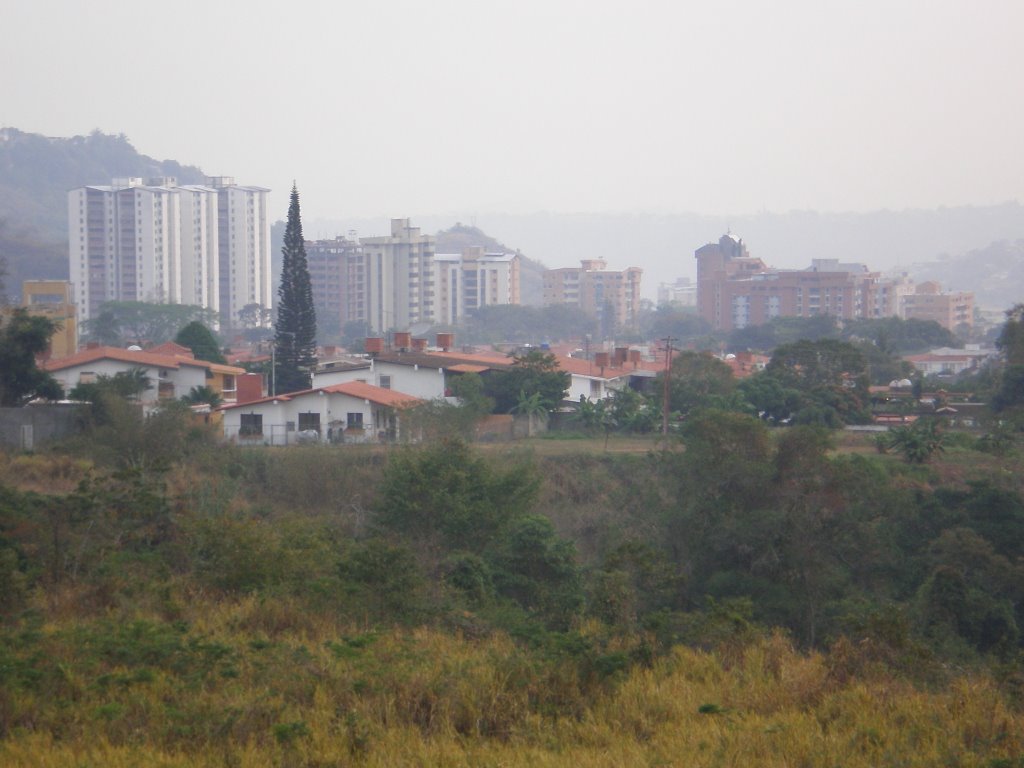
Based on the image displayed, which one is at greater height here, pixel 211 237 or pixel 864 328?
pixel 211 237

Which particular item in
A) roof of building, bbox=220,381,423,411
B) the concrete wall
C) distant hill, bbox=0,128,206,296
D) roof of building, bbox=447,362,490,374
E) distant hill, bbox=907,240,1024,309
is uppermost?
distant hill, bbox=0,128,206,296

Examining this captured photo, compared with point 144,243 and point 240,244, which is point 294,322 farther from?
point 240,244

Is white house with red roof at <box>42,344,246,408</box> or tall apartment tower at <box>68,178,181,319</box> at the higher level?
tall apartment tower at <box>68,178,181,319</box>

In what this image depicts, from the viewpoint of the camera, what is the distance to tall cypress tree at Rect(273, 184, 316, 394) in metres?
31.2

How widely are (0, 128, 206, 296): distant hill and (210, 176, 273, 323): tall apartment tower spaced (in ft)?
80.1

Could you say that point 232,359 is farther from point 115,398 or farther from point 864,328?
point 864,328

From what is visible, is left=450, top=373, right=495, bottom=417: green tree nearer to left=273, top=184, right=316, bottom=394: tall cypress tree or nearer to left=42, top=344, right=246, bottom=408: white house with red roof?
left=273, top=184, right=316, bottom=394: tall cypress tree

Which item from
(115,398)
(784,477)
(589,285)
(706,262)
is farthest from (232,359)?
(706,262)

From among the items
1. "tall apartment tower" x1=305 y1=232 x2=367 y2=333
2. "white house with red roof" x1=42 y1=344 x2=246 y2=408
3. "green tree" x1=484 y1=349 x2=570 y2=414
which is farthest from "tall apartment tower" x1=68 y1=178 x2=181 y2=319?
"green tree" x1=484 y1=349 x2=570 y2=414

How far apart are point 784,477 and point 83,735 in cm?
1263

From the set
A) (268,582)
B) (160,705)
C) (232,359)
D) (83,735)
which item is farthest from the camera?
(232,359)

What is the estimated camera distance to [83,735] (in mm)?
5359

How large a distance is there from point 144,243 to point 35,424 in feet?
192

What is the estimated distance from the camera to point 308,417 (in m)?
24.6
